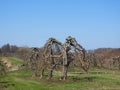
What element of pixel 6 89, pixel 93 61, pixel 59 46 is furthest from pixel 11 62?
pixel 6 89

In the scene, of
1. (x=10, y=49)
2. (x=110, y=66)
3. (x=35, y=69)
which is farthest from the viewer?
(x=10, y=49)

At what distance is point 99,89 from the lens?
31219mm

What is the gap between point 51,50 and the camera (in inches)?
1745

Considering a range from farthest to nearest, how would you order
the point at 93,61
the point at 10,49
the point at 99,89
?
the point at 10,49
the point at 93,61
the point at 99,89

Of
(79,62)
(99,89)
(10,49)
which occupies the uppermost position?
(10,49)

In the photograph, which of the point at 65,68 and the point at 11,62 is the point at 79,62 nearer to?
the point at 65,68

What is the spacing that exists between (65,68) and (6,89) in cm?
1103

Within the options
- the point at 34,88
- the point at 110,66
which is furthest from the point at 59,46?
the point at 110,66

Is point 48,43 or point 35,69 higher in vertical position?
point 48,43

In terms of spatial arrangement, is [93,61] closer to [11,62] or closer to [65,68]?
[11,62]

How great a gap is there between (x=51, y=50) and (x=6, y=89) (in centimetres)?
1280

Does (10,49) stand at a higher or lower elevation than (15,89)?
higher

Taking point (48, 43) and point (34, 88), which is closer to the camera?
point (34, 88)

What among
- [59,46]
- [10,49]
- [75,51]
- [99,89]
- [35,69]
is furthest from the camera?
[10,49]
